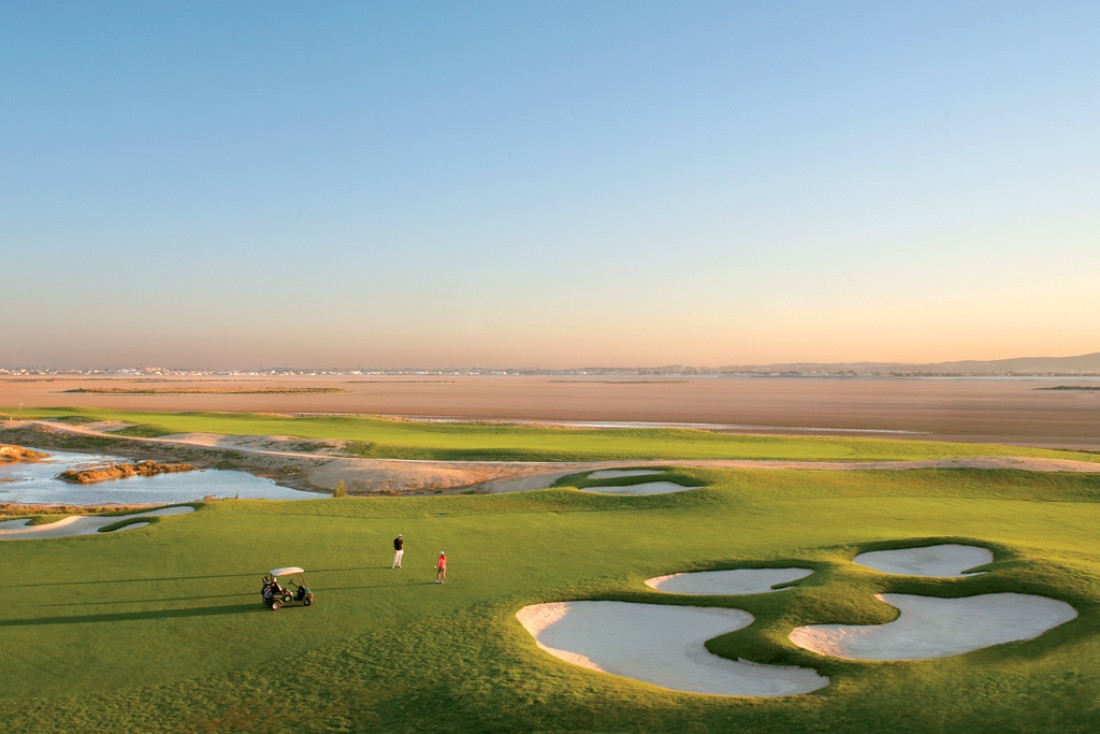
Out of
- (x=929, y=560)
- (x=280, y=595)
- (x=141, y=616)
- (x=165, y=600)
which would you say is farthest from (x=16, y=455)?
(x=929, y=560)

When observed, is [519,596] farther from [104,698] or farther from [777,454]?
[777,454]

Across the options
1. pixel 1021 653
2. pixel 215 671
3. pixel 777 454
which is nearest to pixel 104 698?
pixel 215 671

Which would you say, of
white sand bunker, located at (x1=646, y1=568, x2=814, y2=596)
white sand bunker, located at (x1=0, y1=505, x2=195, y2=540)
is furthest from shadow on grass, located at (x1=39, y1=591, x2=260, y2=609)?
white sand bunker, located at (x1=646, y1=568, x2=814, y2=596)

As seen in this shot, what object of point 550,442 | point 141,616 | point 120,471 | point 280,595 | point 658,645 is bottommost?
point 120,471

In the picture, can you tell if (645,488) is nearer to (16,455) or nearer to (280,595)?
(280,595)

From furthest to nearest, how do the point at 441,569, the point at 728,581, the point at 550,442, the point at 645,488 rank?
the point at 550,442 < the point at 645,488 < the point at 728,581 < the point at 441,569

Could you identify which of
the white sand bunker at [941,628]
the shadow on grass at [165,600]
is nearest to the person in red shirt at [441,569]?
the shadow on grass at [165,600]

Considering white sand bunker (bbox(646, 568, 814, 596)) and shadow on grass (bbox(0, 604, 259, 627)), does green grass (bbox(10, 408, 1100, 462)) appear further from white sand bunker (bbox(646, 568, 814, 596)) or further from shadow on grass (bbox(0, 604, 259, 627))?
shadow on grass (bbox(0, 604, 259, 627))
